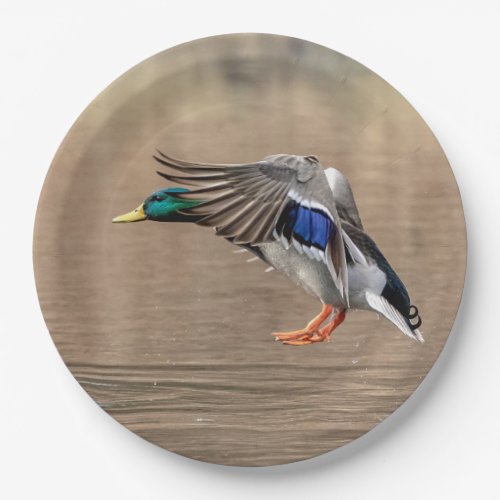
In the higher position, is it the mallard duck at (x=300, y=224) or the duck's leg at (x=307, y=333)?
the mallard duck at (x=300, y=224)

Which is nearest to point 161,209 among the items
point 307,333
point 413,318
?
point 307,333

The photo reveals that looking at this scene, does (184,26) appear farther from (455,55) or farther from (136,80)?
(455,55)

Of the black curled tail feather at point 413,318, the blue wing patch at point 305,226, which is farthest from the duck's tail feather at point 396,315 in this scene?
the blue wing patch at point 305,226

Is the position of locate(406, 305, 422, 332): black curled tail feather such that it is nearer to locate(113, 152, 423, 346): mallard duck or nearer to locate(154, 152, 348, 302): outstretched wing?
locate(113, 152, 423, 346): mallard duck

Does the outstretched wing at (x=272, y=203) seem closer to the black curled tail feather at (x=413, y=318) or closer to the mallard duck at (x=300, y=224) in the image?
the mallard duck at (x=300, y=224)

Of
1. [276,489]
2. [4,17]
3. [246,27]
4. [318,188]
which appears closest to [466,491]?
[276,489]

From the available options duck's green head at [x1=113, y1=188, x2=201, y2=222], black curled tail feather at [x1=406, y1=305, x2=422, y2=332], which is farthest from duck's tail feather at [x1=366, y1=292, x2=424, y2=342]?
duck's green head at [x1=113, y1=188, x2=201, y2=222]

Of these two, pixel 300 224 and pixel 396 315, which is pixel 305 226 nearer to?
pixel 300 224
